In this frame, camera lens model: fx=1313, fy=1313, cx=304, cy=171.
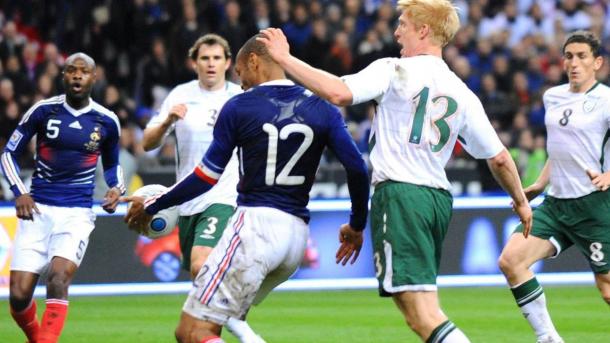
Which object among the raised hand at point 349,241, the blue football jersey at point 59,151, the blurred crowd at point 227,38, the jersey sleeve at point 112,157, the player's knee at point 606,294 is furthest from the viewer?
the blurred crowd at point 227,38

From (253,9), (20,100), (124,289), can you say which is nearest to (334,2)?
(253,9)

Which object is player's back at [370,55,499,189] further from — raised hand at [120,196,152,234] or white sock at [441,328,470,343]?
raised hand at [120,196,152,234]

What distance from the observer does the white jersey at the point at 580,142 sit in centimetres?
998

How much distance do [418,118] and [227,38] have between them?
12.5 m

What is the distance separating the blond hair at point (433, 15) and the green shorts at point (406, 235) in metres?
0.88

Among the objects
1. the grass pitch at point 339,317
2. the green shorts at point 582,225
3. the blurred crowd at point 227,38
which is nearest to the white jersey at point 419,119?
the green shorts at point 582,225

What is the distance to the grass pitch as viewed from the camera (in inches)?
452

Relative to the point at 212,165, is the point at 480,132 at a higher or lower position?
higher

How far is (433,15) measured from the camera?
731 cm

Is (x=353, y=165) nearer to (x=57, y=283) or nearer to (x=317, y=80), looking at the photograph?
(x=317, y=80)

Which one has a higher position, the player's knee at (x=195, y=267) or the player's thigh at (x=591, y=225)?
the player's thigh at (x=591, y=225)

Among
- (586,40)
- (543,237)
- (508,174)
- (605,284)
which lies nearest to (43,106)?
(543,237)

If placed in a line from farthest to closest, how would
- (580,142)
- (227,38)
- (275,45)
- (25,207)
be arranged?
(227,38)
(580,142)
(25,207)
(275,45)

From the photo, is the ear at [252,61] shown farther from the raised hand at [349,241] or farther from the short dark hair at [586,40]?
the short dark hair at [586,40]
